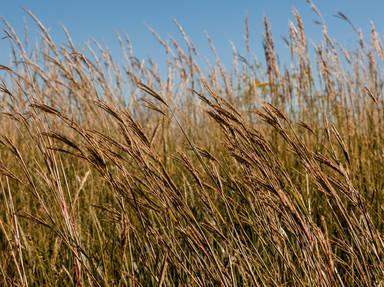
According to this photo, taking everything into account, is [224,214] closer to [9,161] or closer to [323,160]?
[323,160]

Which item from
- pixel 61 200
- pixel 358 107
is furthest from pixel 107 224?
pixel 358 107

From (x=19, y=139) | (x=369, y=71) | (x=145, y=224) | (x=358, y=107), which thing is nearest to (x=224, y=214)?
(x=145, y=224)

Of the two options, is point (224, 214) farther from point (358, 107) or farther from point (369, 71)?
point (369, 71)

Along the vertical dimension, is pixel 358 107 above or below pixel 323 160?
above

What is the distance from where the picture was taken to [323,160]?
42.9 inches

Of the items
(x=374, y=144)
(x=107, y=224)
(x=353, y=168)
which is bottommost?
(x=107, y=224)

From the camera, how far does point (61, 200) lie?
1146mm

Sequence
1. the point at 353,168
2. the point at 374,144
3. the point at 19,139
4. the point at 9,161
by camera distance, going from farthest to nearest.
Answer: the point at 19,139 < the point at 9,161 < the point at 374,144 < the point at 353,168

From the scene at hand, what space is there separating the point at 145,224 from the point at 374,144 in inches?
78.2

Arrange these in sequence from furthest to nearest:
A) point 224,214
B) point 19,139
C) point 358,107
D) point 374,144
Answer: point 19,139 < point 358,107 < point 374,144 < point 224,214

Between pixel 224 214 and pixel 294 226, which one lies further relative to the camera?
pixel 224 214

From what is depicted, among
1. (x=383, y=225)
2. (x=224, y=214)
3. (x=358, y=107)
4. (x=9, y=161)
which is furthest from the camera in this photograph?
(x=9, y=161)

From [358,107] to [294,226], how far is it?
7.35 ft

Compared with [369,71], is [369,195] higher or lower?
lower
